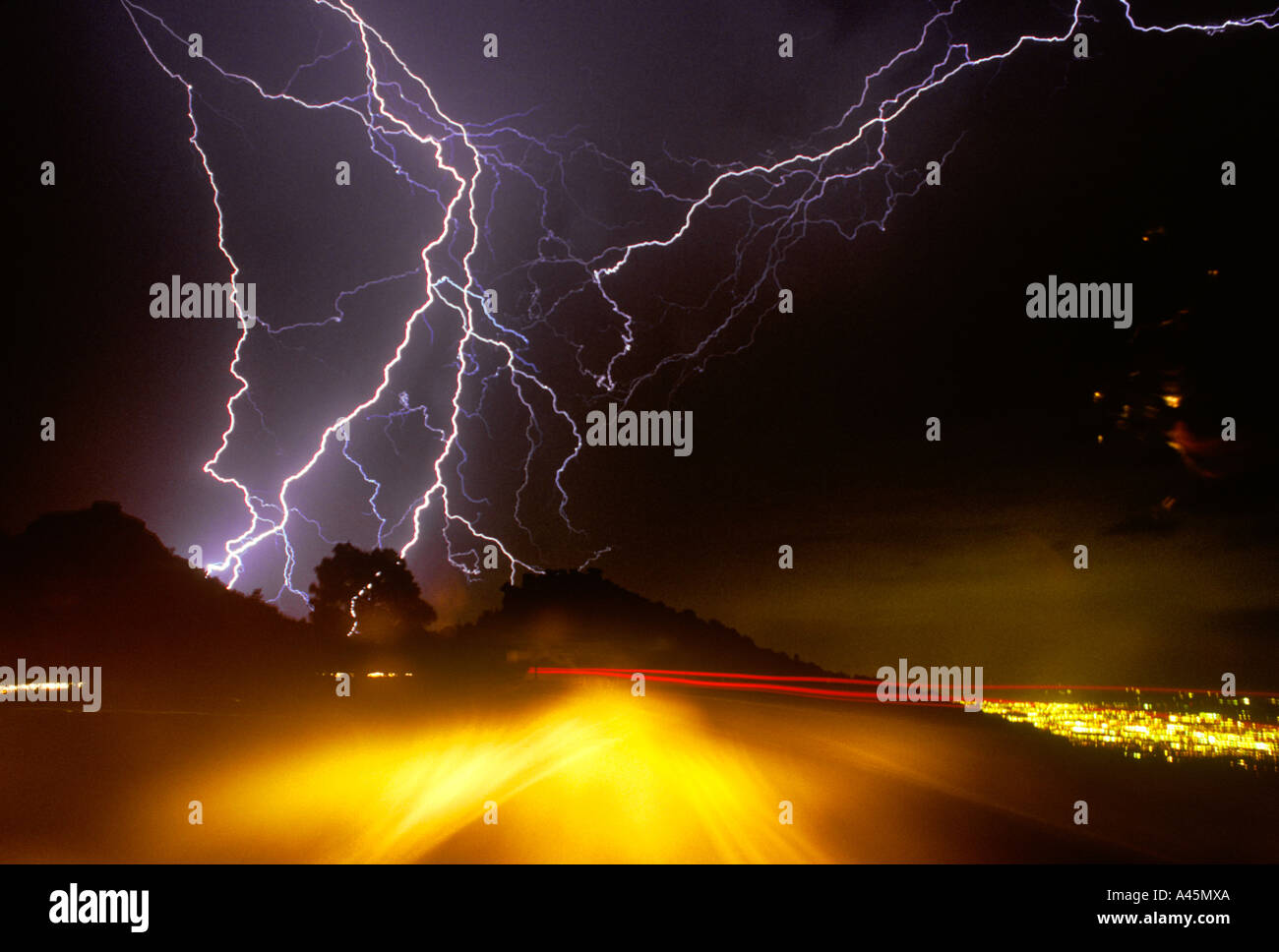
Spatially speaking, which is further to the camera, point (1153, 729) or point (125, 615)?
point (125, 615)

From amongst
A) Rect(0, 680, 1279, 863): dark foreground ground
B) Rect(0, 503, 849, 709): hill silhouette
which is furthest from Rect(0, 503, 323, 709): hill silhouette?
Rect(0, 680, 1279, 863): dark foreground ground

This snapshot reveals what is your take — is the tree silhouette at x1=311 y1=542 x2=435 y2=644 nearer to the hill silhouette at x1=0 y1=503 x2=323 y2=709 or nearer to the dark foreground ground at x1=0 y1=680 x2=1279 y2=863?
the hill silhouette at x1=0 y1=503 x2=323 y2=709

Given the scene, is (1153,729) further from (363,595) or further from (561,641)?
(363,595)

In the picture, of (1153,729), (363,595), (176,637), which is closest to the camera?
(1153,729)

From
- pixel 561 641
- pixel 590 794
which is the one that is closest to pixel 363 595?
pixel 561 641
